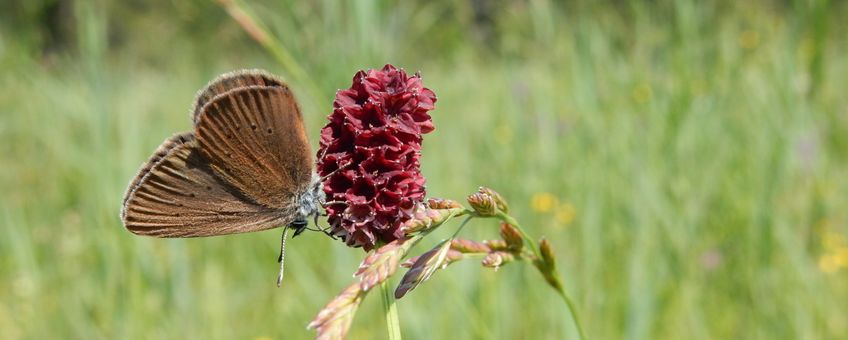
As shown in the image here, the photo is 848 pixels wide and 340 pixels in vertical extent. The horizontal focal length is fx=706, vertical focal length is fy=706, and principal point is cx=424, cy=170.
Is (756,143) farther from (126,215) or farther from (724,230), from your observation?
(126,215)

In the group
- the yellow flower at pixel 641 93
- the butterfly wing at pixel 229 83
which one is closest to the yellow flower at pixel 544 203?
the yellow flower at pixel 641 93

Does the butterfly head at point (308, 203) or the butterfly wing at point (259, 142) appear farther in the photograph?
the butterfly head at point (308, 203)

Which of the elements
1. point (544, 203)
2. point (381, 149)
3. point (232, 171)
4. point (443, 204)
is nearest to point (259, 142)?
point (232, 171)

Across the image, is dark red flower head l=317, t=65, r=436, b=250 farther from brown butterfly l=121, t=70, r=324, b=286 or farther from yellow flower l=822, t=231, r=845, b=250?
yellow flower l=822, t=231, r=845, b=250

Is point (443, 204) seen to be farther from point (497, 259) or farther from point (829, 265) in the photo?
point (829, 265)

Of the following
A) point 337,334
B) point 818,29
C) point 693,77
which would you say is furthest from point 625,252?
point 337,334

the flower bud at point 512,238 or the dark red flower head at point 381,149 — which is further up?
the dark red flower head at point 381,149

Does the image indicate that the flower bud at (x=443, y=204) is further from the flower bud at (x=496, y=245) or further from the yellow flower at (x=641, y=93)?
the yellow flower at (x=641, y=93)
